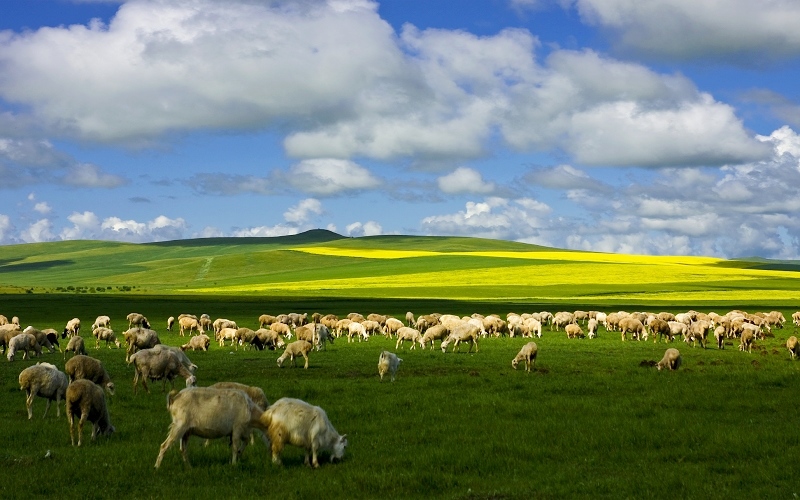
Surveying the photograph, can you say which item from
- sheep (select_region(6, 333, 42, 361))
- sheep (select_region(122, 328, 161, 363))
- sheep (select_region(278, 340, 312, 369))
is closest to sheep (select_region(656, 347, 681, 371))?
sheep (select_region(278, 340, 312, 369))

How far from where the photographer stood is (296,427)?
13.8 m

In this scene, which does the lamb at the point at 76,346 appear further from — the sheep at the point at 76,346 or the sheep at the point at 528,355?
the sheep at the point at 528,355

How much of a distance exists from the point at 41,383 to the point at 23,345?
1670cm

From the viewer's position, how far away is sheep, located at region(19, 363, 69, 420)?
17969mm

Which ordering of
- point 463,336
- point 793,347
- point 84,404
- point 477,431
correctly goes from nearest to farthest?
point 84,404 → point 477,431 → point 793,347 → point 463,336

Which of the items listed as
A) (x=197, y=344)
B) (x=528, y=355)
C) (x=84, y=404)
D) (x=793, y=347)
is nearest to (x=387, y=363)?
(x=528, y=355)

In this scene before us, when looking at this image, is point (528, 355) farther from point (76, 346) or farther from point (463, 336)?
point (76, 346)

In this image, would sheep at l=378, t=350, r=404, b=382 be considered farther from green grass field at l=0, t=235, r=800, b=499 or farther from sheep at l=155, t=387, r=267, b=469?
sheep at l=155, t=387, r=267, b=469

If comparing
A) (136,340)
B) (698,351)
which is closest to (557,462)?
(136,340)

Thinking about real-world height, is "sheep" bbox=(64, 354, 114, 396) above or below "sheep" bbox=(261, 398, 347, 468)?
above

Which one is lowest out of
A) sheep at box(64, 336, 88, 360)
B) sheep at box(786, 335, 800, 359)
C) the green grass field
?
the green grass field

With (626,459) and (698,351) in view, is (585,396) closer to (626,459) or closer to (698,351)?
(626,459)

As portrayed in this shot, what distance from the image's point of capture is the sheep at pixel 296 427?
13.8 meters

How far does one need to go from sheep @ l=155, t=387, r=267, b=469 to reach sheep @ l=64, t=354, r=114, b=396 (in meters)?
6.89
